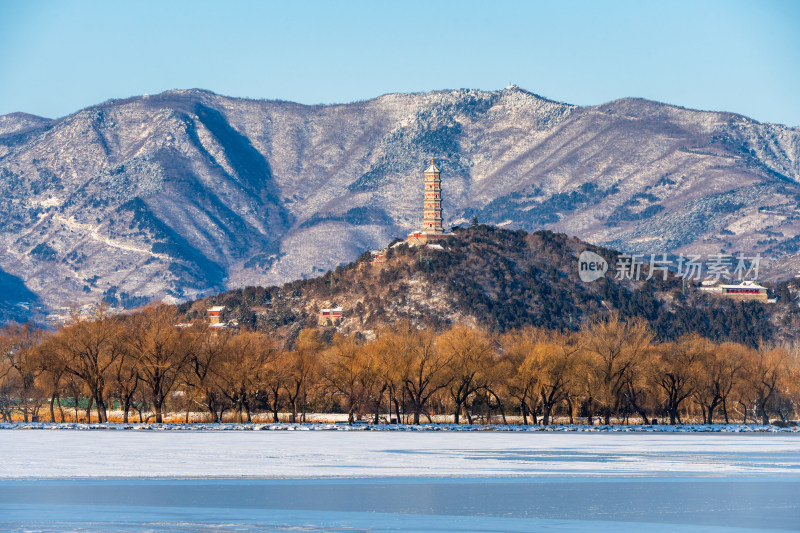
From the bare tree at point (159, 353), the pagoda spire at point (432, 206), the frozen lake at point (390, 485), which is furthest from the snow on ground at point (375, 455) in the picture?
the pagoda spire at point (432, 206)

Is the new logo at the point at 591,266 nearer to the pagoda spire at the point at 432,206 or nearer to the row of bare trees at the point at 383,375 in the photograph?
the pagoda spire at the point at 432,206

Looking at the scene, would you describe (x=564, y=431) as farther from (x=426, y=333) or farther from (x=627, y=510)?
(x=627, y=510)

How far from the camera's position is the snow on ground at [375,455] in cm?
4681

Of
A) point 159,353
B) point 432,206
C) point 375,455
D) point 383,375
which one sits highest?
point 432,206

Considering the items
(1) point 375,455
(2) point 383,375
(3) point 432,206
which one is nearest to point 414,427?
(2) point 383,375

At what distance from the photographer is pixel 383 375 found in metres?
89.1

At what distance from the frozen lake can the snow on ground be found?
0.35ft

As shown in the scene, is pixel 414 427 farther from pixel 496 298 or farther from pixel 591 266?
pixel 591 266

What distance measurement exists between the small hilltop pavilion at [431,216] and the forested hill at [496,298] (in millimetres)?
3401

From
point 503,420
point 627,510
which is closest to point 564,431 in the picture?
point 503,420

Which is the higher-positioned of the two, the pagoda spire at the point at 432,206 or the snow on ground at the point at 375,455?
the pagoda spire at the point at 432,206

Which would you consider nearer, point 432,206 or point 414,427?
point 414,427

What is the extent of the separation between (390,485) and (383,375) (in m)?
46.7

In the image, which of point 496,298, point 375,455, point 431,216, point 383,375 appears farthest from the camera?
point 431,216
